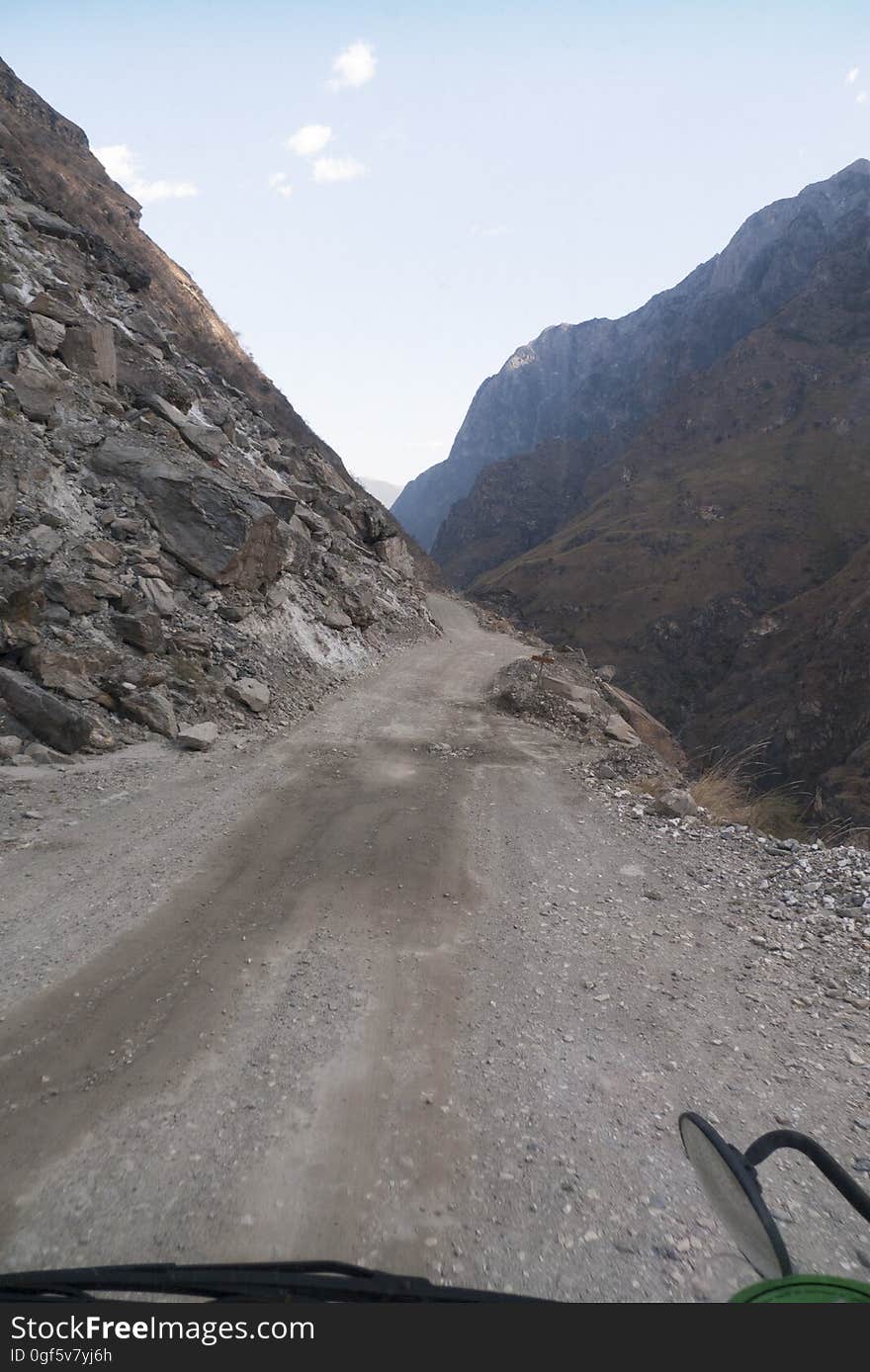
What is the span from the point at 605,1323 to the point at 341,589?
18864 mm

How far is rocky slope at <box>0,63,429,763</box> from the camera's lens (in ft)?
31.6

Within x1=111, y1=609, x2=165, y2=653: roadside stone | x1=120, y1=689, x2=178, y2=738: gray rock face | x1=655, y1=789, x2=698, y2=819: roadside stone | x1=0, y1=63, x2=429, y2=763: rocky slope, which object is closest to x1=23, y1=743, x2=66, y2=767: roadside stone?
x1=0, y1=63, x2=429, y2=763: rocky slope

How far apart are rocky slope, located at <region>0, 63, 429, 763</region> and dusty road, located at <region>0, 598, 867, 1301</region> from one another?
2968mm

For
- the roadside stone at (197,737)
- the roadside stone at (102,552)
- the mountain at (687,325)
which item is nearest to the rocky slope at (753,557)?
the mountain at (687,325)

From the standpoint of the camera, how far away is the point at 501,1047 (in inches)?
153

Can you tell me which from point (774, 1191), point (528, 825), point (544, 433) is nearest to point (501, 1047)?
point (774, 1191)

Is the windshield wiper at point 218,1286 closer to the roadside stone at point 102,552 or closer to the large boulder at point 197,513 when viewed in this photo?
the roadside stone at point 102,552

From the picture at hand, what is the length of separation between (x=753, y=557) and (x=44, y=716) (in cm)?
8646

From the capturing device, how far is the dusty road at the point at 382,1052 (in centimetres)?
268

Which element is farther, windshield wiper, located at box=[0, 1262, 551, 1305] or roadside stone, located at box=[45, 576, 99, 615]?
roadside stone, located at box=[45, 576, 99, 615]

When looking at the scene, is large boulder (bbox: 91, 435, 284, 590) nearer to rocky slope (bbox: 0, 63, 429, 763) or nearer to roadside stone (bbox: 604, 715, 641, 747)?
→ rocky slope (bbox: 0, 63, 429, 763)

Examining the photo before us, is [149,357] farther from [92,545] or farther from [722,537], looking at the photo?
[722,537]

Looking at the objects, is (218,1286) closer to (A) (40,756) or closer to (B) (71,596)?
(A) (40,756)

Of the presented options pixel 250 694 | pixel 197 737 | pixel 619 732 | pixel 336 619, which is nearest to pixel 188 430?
pixel 336 619
